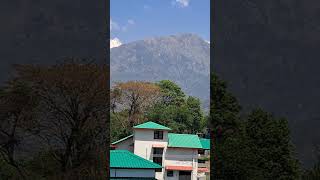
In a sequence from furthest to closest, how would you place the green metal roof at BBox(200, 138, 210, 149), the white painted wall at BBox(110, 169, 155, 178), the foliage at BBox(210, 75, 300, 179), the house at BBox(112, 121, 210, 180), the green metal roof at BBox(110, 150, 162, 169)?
1. the green metal roof at BBox(200, 138, 210, 149)
2. the house at BBox(112, 121, 210, 180)
3. the foliage at BBox(210, 75, 300, 179)
4. the green metal roof at BBox(110, 150, 162, 169)
5. the white painted wall at BBox(110, 169, 155, 178)

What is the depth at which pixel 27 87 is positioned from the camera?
264 inches

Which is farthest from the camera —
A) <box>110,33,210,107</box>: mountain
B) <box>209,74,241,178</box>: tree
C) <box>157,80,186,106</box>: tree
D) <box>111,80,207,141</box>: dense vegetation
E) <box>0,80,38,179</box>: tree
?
<box>157,80,186,106</box>: tree

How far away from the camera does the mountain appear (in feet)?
31.4

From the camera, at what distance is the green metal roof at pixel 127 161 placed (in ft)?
24.5

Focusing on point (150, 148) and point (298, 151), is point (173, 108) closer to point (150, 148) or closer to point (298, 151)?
point (150, 148)

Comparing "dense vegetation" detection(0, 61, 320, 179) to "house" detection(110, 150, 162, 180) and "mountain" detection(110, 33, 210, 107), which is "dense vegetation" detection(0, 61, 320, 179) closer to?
"house" detection(110, 150, 162, 180)

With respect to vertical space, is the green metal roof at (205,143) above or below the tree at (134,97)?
below

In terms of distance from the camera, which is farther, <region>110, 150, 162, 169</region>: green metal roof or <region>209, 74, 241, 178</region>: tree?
<region>209, 74, 241, 178</region>: tree

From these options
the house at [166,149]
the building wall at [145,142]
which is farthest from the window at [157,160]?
the building wall at [145,142]

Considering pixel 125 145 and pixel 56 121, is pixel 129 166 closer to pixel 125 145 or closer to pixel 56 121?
pixel 125 145

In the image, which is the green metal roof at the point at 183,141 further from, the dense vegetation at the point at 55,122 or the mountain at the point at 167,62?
the dense vegetation at the point at 55,122

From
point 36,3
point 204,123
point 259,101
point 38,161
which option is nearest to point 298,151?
point 259,101

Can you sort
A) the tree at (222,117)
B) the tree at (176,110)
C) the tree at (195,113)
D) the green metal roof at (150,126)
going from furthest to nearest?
1. the tree at (195,113)
2. the tree at (176,110)
3. the green metal roof at (150,126)
4. the tree at (222,117)

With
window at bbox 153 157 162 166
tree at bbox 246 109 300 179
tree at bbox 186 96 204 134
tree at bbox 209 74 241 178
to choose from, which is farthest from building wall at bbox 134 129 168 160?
tree at bbox 246 109 300 179
